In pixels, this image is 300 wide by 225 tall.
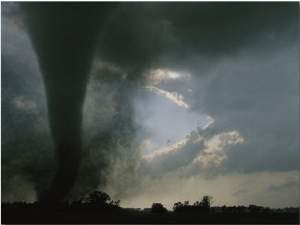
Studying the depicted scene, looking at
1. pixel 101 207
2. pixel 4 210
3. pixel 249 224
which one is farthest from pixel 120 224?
pixel 101 207

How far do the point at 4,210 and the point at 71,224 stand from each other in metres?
22.7

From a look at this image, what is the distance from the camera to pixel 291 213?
4859 centimetres

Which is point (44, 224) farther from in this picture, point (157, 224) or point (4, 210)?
point (4, 210)

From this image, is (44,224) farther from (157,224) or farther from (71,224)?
(157,224)

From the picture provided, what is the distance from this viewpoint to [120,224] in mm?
32000

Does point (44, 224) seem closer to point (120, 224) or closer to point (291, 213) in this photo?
point (120, 224)

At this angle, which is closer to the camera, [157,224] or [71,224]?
[157,224]

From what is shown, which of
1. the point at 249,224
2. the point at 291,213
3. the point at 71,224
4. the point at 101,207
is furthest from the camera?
the point at 101,207

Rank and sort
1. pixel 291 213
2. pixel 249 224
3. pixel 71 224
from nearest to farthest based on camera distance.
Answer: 1. pixel 249 224
2. pixel 71 224
3. pixel 291 213

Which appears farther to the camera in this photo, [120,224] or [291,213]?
[291,213]

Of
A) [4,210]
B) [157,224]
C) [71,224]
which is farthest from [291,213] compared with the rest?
[4,210]

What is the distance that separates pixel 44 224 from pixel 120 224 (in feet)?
32.7

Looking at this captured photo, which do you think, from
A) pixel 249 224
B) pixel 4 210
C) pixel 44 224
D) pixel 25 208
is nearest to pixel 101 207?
pixel 25 208

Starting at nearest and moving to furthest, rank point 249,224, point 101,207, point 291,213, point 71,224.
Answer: point 249,224 → point 71,224 → point 291,213 → point 101,207
